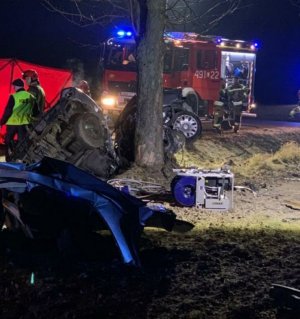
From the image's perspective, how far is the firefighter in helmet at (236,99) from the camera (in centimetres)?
1733

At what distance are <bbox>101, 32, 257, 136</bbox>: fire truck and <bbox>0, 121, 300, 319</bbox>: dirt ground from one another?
829 centimetres

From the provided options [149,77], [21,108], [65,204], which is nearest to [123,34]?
[21,108]

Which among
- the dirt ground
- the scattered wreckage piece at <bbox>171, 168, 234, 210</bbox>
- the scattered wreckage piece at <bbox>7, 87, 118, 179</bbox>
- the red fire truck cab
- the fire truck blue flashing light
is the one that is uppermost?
the fire truck blue flashing light

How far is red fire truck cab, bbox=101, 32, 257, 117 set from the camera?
15.4m

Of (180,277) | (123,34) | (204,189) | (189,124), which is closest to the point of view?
(180,277)

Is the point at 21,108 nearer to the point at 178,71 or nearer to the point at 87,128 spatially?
the point at 87,128

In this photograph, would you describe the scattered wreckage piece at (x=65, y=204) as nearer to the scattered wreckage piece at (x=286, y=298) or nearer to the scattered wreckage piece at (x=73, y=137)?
the scattered wreckage piece at (x=286, y=298)

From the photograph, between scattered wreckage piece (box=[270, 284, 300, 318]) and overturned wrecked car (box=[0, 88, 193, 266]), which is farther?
overturned wrecked car (box=[0, 88, 193, 266])

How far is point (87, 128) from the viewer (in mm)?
9258

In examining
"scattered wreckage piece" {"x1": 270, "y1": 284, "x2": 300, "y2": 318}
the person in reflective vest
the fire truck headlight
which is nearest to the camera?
"scattered wreckage piece" {"x1": 270, "y1": 284, "x2": 300, "y2": 318}

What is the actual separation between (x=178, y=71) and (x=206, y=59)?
115 centimetres

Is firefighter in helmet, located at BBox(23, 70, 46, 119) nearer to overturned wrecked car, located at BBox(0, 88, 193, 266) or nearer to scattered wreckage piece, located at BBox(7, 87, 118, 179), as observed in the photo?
scattered wreckage piece, located at BBox(7, 87, 118, 179)

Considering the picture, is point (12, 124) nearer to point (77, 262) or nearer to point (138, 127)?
point (138, 127)

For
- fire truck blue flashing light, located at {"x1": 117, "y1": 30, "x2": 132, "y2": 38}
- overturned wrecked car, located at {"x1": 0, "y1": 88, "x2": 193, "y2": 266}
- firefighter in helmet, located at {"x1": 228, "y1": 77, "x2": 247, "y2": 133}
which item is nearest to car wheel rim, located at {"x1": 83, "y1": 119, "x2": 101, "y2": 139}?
overturned wrecked car, located at {"x1": 0, "y1": 88, "x2": 193, "y2": 266}
